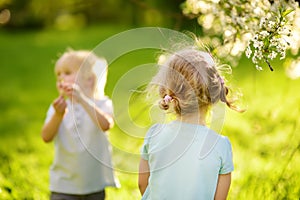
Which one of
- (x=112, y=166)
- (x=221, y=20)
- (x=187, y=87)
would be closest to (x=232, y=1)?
(x=221, y=20)

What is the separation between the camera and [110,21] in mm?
23781

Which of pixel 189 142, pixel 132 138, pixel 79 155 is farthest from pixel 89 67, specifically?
pixel 132 138

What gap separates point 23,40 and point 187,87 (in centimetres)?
1519

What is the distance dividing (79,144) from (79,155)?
0.06m

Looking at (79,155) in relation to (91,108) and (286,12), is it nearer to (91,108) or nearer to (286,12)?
(91,108)

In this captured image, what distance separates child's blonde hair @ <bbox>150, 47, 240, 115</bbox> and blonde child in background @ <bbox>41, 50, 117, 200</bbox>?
921 millimetres

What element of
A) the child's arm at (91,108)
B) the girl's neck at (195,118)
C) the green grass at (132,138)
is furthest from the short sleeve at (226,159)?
the child's arm at (91,108)

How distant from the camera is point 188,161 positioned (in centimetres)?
220

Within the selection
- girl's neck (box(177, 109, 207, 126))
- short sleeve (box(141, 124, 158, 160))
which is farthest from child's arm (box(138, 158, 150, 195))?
girl's neck (box(177, 109, 207, 126))

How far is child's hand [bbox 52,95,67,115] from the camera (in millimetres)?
2943

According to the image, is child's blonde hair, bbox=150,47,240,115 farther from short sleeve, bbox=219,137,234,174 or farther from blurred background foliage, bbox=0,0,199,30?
blurred background foliage, bbox=0,0,199,30

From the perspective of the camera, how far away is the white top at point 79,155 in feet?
10.3

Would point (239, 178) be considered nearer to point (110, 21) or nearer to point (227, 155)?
point (227, 155)

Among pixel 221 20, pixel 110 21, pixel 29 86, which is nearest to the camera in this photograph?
pixel 221 20
